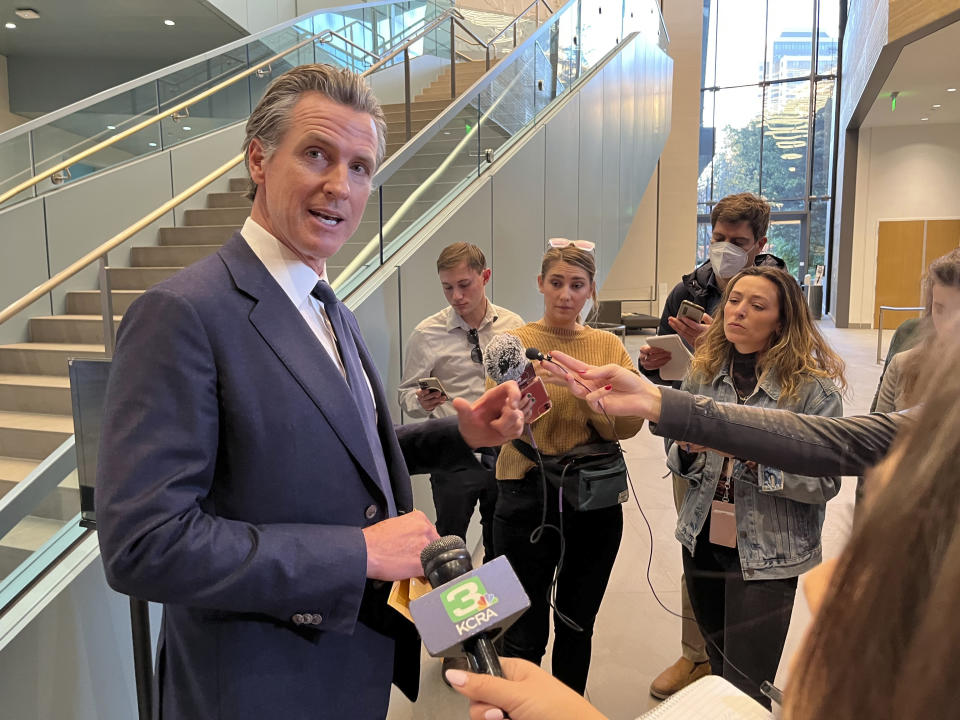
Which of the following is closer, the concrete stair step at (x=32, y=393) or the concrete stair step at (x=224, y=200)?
the concrete stair step at (x=32, y=393)

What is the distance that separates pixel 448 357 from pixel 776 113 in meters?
16.1

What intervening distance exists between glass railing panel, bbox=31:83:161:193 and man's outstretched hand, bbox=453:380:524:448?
4.45m

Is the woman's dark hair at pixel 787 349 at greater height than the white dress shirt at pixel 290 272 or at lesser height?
lesser

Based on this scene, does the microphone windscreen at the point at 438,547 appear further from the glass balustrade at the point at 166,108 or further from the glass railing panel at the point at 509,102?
the glass balustrade at the point at 166,108

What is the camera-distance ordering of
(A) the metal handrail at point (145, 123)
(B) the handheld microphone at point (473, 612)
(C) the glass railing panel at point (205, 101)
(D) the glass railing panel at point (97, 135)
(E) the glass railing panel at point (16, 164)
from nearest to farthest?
(B) the handheld microphone at point (473, 612)
(A) the metal handrail at point (145, 123)
(E) the glass railing panel at point (16, 164)
(D) the glass railing panel at point (97, 135)
(C) the glass railing panel at point (205, 101)

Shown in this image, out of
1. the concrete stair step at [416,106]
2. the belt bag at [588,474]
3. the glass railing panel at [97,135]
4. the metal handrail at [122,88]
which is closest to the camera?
the belt bag at [588,474]

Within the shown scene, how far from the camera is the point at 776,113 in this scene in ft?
51.3

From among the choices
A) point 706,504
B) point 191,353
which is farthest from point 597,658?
point 191,353

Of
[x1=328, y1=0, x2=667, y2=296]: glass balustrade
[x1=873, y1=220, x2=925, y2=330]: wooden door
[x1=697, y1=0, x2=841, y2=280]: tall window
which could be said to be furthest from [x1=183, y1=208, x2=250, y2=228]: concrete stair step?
[x1=697, y1=0, x2=841, y2=280]: tall window

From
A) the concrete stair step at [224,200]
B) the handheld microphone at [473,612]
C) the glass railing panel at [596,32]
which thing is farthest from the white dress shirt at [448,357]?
the glass railing panel at [596,32]

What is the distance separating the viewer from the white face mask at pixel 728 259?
2701 millimetres

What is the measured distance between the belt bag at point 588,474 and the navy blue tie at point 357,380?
3.07ft

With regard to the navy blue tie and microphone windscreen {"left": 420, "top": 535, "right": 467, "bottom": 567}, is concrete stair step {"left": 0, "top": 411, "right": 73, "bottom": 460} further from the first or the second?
microphone windscreen {"left": 420, "top": 535, "right": 467, "bottom": 567}

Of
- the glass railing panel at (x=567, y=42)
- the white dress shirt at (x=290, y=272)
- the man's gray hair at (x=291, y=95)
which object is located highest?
the glass railing panel at (x=567, y=42)
